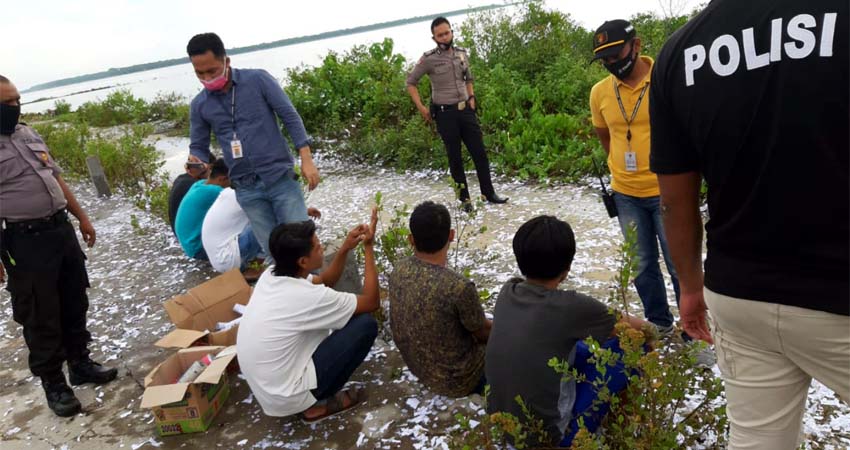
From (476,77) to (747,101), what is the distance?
9.77 metres

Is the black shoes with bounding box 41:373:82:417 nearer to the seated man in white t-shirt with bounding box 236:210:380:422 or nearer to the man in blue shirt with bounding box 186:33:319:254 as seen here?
the seated man in white t-shirt with bounding box 236:210:380:422

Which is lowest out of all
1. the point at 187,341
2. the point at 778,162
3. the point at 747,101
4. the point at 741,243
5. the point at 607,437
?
the point at 607,437

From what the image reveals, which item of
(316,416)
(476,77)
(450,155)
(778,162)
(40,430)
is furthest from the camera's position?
(476,77)

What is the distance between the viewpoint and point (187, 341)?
3.65 metres

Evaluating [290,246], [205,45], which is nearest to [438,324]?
[290,246]

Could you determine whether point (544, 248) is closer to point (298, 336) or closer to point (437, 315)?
point (437, 315)

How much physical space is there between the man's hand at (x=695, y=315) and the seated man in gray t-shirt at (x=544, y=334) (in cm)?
38

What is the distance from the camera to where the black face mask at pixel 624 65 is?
2.85 metres

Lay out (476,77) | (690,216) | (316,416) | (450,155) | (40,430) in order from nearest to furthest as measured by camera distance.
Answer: (690,216), (316,416), (40,430), (450,155), (476,77)

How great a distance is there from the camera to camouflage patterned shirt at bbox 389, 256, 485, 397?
278 centimetres

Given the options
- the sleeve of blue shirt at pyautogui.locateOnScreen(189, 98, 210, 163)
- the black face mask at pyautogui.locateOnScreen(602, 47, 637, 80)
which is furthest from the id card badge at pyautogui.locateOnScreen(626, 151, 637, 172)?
the sleeve of blue shirt at pyautogui.locateOnScreen(189, 98, 210, 163)

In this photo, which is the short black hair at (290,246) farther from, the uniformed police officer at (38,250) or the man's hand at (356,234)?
the uniformed police officer at (38,250)

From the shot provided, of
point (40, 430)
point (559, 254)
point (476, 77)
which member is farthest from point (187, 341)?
point (476, 77)

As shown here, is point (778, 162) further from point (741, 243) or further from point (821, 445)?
point (821, 445)
